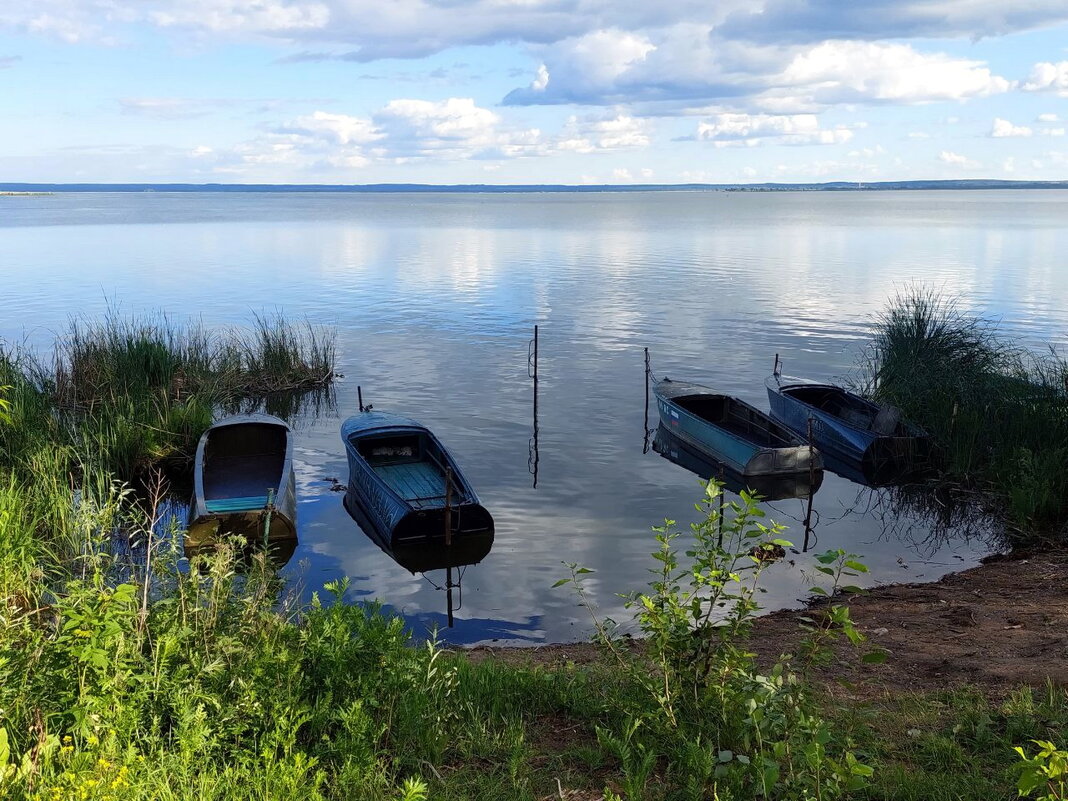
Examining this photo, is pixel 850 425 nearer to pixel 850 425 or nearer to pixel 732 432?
pixel 850 425

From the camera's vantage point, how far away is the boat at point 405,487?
15242 mm

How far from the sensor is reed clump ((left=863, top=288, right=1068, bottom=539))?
50.0ft

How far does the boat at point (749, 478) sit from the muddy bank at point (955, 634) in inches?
211

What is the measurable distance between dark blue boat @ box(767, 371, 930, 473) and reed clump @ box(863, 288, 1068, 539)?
0.56 m

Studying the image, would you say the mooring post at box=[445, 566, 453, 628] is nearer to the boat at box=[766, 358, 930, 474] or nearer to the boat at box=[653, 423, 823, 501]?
the boat at box=[653, 423, 823, 501]

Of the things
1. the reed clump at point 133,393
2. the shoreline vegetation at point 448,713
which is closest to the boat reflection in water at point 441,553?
the reed clump at point 133,393

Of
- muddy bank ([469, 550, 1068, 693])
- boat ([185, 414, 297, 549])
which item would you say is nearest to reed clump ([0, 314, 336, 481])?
boat ([185, 414, 297, 549])

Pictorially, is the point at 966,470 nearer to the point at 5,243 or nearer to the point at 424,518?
the point at 424,518

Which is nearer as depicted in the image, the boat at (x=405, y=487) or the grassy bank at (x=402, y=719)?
the grassy bank at (x=402, y=719)

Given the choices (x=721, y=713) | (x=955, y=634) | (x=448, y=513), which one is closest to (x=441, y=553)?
(x=448, y=513)

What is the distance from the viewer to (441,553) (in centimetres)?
1555

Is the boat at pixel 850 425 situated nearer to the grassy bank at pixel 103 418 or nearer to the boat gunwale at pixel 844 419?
the boat gunwale at pixel 844 419

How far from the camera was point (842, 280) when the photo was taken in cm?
5528

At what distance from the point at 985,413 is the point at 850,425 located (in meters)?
3.40
